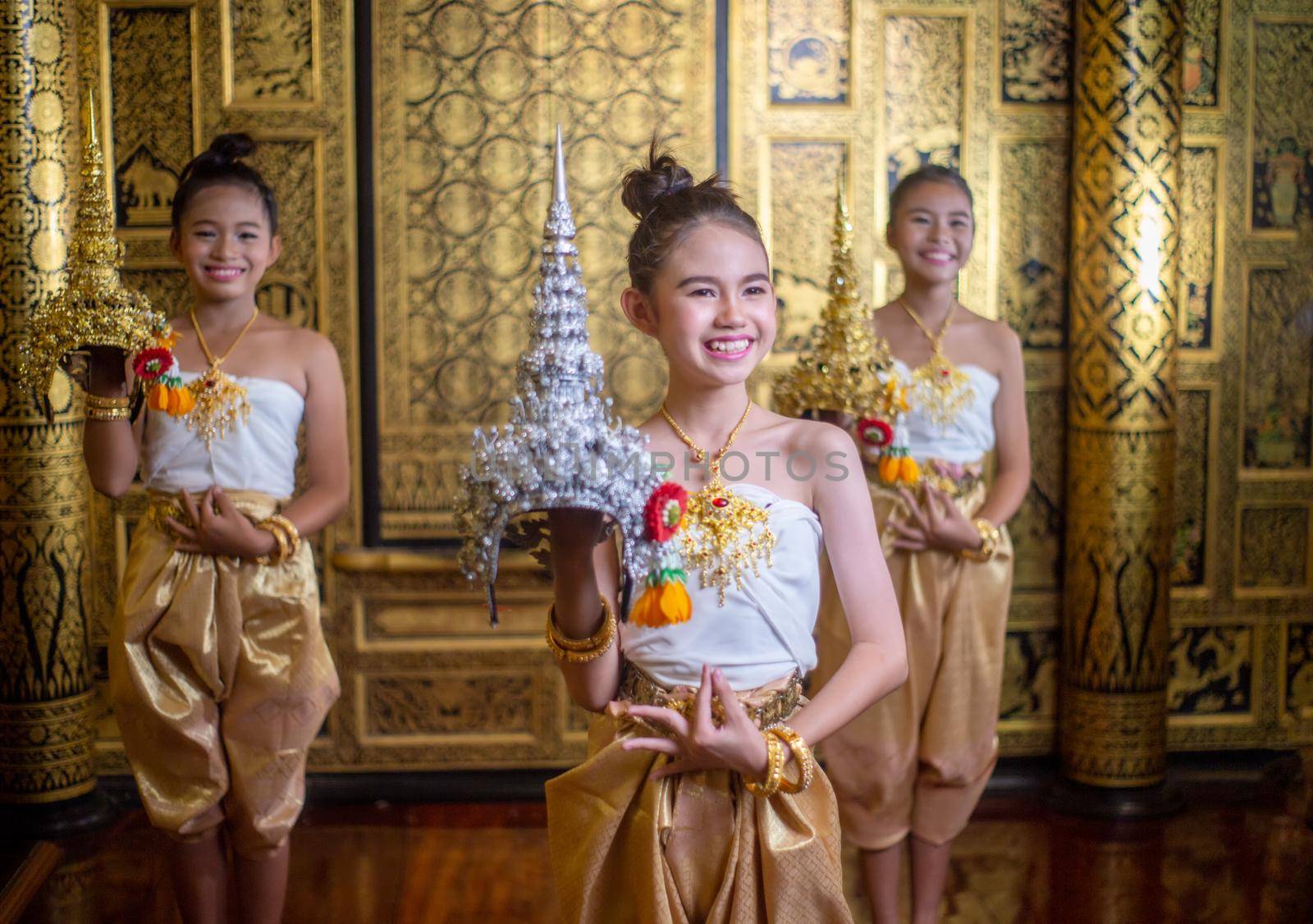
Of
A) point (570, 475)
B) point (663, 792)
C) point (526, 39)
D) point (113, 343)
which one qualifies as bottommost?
point (663, 792)

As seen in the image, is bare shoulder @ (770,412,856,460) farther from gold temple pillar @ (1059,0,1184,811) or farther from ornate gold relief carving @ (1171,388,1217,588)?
ornate gold relief carving @ (1171,388,1217,588)

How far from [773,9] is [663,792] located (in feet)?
9.46

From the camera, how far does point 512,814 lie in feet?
13.1

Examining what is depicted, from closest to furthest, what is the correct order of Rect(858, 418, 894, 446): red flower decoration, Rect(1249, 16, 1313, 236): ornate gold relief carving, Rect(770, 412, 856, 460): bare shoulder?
1. Rect(770, 412, 856, 460): bare shoulder
2. Rect(858, 418, 894, 446): red flower decoration
3. Rect(1249, 16, 1313, 236): ornate gold relief carving

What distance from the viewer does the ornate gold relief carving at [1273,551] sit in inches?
166

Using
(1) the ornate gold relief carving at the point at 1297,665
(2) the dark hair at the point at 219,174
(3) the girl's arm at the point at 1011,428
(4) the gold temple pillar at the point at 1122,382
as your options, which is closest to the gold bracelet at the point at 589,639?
(2) the dark hair at the point at 219,174

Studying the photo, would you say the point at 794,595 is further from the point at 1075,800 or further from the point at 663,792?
the point at 1075,800

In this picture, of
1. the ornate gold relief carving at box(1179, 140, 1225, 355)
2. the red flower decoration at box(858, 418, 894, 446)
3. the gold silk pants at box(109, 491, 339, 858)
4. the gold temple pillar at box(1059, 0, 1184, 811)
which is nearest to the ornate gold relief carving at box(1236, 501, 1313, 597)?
the gold temple pillar at box(1059, 0, 1184, 811)

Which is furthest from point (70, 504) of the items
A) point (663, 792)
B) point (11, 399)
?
point (663, 792)

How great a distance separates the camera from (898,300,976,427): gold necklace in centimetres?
312

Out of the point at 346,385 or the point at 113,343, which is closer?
the point at 113,343

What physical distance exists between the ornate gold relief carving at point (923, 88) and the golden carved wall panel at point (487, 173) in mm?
564

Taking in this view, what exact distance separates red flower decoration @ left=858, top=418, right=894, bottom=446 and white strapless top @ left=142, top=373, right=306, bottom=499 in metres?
1.27

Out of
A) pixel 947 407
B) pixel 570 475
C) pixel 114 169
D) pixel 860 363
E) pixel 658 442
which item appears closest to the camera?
pixel 570 475
